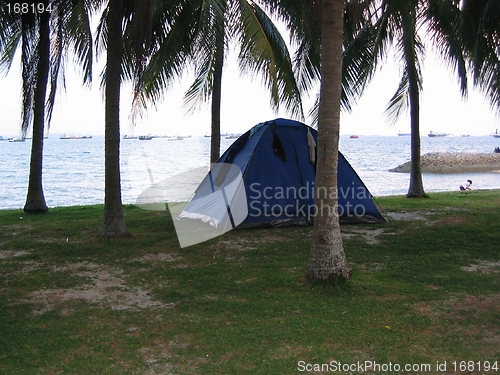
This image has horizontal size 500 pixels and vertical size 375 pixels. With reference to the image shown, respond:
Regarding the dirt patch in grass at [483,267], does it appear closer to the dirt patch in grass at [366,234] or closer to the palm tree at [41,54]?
the dirt patch in grass at [366,234]

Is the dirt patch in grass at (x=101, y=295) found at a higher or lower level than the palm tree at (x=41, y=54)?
lower

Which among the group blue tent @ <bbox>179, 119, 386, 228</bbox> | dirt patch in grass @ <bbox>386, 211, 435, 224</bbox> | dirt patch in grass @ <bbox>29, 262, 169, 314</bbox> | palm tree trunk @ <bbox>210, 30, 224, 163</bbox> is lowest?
dirt patch in grass @ <bbox>29, 262, 169, 314</bbox>

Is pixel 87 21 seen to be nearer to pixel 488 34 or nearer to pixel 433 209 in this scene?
pixel 488 34

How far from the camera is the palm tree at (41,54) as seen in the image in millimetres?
10094

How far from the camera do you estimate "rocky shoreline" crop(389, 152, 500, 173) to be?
39.7 metres

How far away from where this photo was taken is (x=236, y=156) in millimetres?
10156

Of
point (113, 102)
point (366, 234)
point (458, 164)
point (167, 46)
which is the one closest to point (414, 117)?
point (366, 234)

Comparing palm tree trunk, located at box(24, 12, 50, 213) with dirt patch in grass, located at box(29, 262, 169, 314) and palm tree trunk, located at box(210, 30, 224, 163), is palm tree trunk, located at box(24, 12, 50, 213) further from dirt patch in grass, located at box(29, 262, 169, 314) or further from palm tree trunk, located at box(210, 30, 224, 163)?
dirt patch in grass, located at box(29, 262, 169, 314)

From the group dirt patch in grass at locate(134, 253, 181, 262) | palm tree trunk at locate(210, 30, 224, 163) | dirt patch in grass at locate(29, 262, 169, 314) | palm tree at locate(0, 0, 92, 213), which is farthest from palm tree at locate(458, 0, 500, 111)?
palm tree at locate(0, 0, 92, 213)

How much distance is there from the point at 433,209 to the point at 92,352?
9.03 m

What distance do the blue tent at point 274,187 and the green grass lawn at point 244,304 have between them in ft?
1.50

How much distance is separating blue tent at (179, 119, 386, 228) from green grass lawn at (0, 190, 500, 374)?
1.50ft

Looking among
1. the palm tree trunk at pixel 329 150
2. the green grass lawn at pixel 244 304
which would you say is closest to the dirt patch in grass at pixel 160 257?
the green grass lawn at pixel 244 304

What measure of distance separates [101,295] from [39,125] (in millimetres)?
6707
